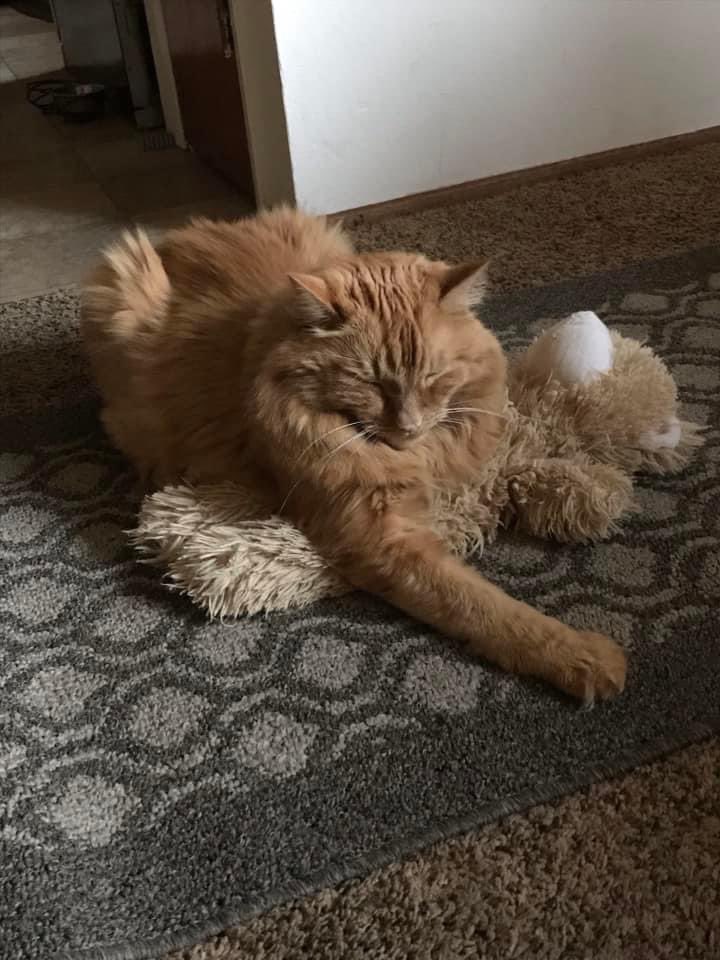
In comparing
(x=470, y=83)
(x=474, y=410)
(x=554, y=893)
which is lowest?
(x=554, y=893)

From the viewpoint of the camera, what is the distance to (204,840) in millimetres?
1043

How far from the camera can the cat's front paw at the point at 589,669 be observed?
1148mm

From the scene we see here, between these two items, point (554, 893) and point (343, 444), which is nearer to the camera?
point (554, 893)

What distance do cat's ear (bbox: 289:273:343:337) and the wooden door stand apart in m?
1.62

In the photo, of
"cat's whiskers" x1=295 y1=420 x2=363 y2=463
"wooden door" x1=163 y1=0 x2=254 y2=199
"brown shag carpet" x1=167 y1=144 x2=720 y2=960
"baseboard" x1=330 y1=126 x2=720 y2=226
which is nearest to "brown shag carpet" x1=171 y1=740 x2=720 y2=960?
"brown shag carpet" x1=167 y1=144 x2=720 y2=960

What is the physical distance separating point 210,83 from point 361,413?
76.1 inches

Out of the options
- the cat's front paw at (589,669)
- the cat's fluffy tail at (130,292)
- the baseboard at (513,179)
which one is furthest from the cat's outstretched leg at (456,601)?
the baseboard at (513,179)

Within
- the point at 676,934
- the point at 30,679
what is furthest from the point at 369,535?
the point at 676,934

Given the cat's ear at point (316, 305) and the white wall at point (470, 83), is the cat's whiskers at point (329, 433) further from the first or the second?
the white wall at point (470, 83)

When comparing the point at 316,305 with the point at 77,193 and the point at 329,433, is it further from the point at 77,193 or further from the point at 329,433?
the point at 77,193

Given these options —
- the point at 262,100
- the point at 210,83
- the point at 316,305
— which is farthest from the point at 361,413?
the point at 210,83

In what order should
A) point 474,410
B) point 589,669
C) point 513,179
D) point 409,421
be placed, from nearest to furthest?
point 589,669, point 409,421, point 474,410, point 513,179

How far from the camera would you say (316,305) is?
1188 mm

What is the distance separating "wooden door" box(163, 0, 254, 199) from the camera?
2587 mm
